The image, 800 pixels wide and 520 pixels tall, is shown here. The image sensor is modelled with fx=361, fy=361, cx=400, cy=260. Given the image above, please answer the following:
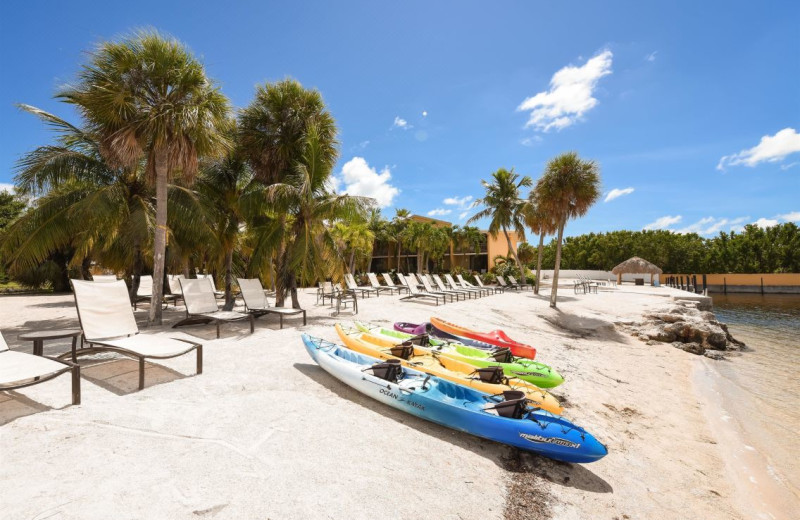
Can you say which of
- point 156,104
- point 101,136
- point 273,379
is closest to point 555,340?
point 273,379

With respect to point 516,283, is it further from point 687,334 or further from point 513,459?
point 513,459

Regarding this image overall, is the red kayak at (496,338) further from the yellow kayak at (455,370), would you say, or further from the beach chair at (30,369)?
the beach chair at (30,369)

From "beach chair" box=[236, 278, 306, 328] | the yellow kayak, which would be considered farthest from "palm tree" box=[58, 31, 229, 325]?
the yellow kayak

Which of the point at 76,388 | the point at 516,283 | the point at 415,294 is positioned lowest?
the point at 76,388

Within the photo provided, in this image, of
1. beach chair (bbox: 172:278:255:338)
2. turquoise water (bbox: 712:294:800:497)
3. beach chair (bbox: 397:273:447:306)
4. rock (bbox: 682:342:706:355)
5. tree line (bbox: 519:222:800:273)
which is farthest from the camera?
tree line (bbox: 519:222:800:273)

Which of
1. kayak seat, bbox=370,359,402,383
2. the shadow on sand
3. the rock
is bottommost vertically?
the rock

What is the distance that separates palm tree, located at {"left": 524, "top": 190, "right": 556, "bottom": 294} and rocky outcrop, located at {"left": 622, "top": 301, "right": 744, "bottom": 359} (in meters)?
6.68

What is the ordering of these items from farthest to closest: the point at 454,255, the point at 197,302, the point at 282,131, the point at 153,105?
1. the point at 454,255
2. the point at 282,131
3. the point at 197,302
4. the point at 153,105

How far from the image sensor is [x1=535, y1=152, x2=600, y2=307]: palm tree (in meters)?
17.5

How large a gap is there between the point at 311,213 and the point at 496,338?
6.83m

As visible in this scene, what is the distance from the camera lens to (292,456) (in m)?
3.42

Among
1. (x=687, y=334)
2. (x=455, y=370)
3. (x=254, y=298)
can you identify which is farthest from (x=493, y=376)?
(x=687, y=334)

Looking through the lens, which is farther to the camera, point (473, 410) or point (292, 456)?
point (473, 410)

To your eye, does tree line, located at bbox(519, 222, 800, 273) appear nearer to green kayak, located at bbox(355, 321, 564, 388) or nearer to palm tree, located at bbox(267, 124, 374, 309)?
palm tree, located at bbox(267, 124, 374, 309)
